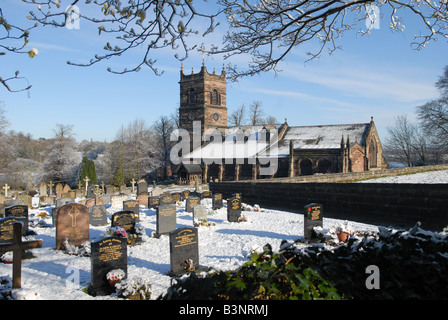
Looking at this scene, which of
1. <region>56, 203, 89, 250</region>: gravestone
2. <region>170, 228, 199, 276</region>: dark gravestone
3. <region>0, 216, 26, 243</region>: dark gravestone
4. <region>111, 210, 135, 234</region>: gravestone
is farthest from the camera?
<region>111, 210, 135, 234</region>: gravestone

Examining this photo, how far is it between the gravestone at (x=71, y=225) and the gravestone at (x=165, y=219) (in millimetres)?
2522

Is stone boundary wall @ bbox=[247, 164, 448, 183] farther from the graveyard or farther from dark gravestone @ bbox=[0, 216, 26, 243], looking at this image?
dark gravestone @ bbox=[0, 216, 26, 243]

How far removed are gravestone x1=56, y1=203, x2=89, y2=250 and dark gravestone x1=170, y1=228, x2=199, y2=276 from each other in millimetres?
4093

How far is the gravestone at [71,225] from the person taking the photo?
1010 centimetres

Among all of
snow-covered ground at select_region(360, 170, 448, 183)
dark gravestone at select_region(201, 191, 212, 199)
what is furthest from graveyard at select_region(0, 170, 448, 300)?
snow-covered ground at select_region(360, 170, 448, 183)

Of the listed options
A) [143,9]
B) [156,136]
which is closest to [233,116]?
[156,136]

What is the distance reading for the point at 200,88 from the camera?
5044cm

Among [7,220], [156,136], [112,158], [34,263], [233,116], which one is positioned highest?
[233,116]

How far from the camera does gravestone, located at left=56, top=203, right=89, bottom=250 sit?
1010 centimetres

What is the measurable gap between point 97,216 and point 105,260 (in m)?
7.48

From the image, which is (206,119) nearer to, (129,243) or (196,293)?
(129,243)

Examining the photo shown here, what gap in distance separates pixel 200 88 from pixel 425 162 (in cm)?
3944

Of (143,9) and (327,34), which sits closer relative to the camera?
(143,9)

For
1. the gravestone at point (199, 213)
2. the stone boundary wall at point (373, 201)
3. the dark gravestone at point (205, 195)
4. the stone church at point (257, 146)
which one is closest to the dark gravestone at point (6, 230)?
the gravestone at point (199, 213)
